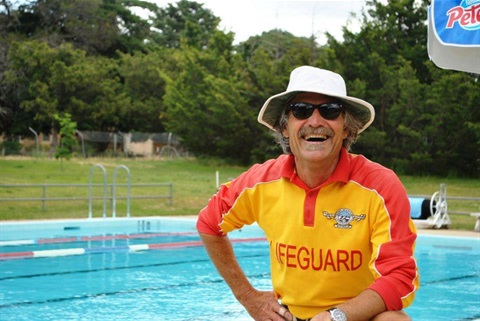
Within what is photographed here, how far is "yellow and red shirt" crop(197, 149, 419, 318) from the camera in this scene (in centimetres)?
253

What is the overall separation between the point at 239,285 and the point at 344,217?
604 mm

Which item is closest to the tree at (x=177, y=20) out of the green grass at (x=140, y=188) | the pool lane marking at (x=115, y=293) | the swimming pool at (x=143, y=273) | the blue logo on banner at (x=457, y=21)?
the green grass at (x=140, y=188)

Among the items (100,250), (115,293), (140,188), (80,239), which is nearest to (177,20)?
(140,188)

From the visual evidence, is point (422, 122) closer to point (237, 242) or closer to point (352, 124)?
point (237, 242)

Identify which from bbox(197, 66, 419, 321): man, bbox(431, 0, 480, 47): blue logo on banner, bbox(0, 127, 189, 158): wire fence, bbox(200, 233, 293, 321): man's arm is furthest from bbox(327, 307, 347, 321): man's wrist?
bbox(0, 127, 189, 158): wire fence

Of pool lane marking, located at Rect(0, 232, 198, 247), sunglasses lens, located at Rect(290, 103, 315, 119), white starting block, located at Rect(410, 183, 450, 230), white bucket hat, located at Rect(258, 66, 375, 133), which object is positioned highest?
white bucket hat, located at Rect(258, 66, 375, 133)

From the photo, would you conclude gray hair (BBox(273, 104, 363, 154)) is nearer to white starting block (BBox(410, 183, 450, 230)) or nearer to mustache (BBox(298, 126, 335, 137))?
mustache (BBox(298, 126, 335, 137))

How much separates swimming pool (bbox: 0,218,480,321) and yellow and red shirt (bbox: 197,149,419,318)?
4676mm

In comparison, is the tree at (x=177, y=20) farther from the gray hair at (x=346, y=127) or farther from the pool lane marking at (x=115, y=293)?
the gray hair at (x=346, y=127)

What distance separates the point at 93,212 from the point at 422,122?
15408 mm

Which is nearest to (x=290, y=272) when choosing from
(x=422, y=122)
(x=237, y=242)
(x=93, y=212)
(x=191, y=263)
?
(x=191, y=263)

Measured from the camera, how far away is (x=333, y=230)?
2.68 meters

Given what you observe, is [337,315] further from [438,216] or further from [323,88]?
[438,216]

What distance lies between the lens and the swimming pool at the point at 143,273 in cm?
793
